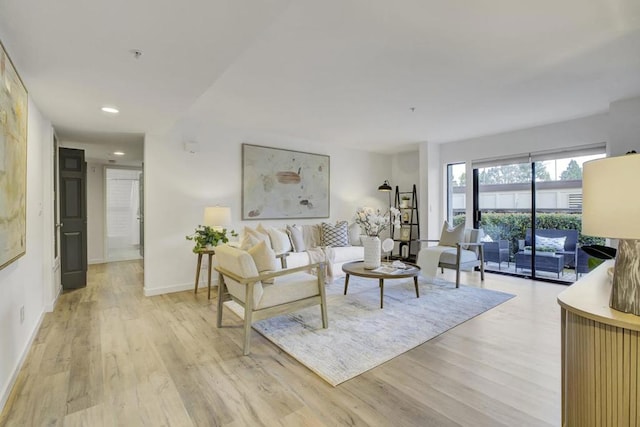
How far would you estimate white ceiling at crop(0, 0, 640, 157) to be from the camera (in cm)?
170

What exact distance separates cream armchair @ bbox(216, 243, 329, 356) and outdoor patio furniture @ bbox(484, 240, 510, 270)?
402 cm

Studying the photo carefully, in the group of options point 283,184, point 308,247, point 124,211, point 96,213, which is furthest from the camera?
point 124,211

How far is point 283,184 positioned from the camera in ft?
17.8

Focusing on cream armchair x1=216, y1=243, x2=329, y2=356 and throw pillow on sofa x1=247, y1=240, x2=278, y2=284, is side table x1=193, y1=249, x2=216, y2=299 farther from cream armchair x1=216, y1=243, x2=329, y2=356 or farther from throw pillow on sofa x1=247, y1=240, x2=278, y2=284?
throw pillow on sofa x1=247, y1=240, x2=278, y2=284

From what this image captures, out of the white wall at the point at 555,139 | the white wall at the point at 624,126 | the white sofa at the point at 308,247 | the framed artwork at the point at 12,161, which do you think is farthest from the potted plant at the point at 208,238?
the white wall at the point at 624,126

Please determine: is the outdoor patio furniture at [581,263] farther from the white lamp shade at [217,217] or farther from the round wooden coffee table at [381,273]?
the white lamp shade at [217,217]

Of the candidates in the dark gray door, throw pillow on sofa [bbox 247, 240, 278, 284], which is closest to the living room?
the dark gray door

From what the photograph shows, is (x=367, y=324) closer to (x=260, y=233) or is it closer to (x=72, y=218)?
(x=260, y=233)

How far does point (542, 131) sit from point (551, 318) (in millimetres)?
3145

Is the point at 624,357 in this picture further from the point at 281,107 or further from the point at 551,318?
the point at 281,107

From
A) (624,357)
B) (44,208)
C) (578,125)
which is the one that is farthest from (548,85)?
(44,208)

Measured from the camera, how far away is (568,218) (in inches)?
187

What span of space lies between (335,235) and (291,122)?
2063 millimetres

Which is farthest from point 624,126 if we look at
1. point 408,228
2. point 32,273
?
point 32,273
